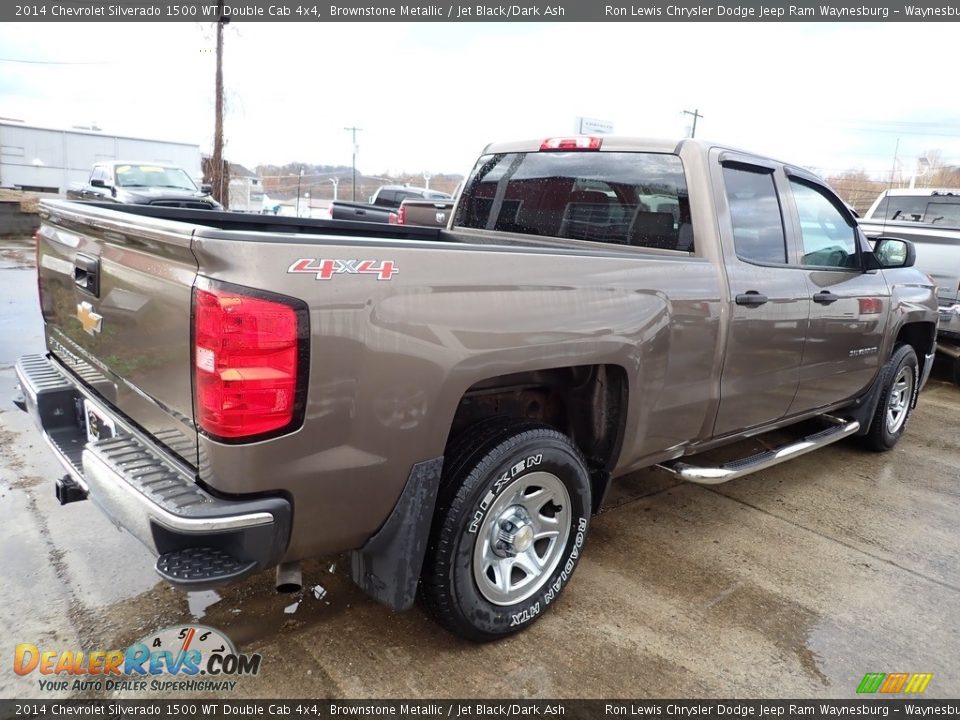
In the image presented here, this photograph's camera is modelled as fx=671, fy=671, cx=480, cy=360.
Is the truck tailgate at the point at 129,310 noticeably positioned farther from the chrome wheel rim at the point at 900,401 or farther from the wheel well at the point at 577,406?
the chrome wheel rim at the point at 900,401

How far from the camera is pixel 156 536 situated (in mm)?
1885

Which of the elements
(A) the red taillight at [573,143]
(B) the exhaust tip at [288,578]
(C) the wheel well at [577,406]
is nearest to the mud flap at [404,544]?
(B) the exhaust tip at [288,578]

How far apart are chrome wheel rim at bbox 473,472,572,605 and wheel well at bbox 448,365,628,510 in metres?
0.31

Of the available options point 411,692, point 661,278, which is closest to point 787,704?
point 411,692

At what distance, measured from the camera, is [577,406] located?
9.86 feet

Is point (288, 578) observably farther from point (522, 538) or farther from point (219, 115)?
point (219, 115)

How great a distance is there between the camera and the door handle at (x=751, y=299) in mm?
3236

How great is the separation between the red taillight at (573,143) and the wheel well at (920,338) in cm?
334

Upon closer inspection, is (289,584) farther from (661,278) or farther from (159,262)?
(661,278)

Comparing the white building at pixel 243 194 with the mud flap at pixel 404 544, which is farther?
the white building at pixel 243 194

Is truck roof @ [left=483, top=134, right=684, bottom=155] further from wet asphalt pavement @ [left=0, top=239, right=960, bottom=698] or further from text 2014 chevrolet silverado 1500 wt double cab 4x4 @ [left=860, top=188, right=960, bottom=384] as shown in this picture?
text 2014 chevrolet silverado 1500 wt double cab 4x4 @ [left=860, top=188, right=960, bottom=384]

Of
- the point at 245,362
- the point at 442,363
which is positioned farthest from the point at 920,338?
the point at 245,362

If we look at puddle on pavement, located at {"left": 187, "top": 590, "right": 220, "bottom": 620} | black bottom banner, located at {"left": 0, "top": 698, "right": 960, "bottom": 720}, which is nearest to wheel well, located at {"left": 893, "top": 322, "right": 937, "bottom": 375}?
black bottom banner, located at {"left": 0, "top": 698, "right": 960, "bottom": 720}

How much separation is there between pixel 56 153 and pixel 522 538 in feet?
103
